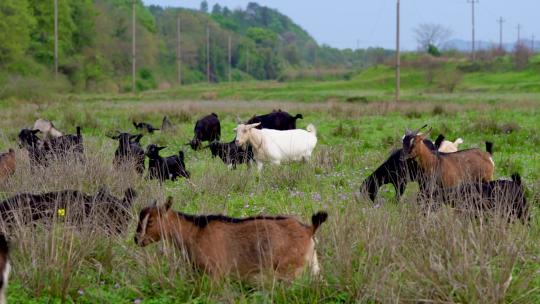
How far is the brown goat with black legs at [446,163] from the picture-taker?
11.0m

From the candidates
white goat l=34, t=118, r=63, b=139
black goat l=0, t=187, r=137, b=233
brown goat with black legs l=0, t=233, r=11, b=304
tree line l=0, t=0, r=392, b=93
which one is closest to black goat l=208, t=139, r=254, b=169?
white goat l=34, t=118, r=63, b=139

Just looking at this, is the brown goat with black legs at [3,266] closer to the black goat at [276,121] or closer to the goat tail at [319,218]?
the goat tail at [319,218]

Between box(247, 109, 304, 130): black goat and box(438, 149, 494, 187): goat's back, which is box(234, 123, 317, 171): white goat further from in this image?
box(438, 149, 494, 187): goat's back

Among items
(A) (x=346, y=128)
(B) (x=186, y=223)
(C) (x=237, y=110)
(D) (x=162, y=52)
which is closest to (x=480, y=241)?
(B) (x=186, y=223)

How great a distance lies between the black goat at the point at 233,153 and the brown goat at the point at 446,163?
4.12 meters

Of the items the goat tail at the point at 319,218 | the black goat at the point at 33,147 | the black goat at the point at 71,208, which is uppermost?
the black goat at the point at 33,147

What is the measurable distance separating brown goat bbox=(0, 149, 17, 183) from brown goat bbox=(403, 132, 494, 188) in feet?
18.6

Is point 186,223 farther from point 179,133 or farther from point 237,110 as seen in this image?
point 237,110

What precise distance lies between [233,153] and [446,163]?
16.7 ft

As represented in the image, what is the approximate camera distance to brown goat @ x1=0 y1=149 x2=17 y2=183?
1159 centimetres

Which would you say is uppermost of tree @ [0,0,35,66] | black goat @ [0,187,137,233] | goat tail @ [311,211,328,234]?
tree @ [0,0,35,66]

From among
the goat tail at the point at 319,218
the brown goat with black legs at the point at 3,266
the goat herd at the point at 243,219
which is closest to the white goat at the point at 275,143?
the goat herd at the point at 243,219

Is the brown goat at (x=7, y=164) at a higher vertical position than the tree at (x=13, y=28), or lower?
lower

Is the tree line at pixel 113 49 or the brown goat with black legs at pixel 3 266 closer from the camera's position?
the brown goat with black legs at pixel 3 266
